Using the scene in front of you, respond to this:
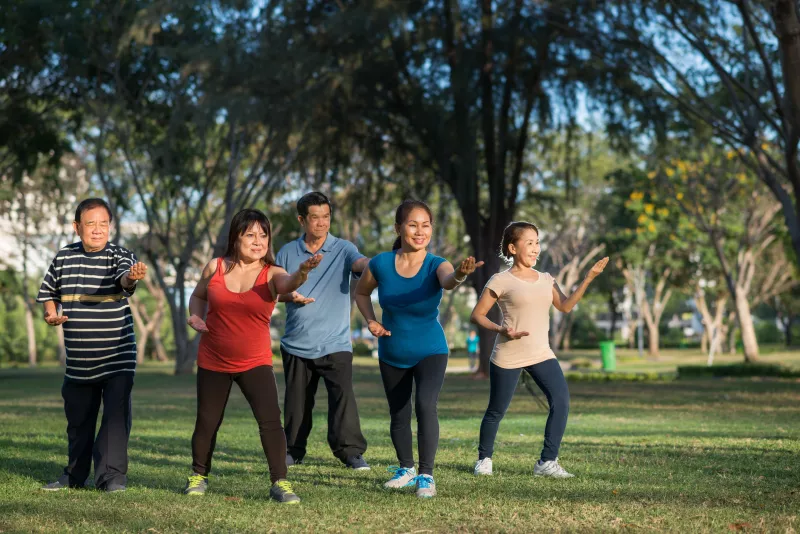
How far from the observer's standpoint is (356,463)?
8.05m

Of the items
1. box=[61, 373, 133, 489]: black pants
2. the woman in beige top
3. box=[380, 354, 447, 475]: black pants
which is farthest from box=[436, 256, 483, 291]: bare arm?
box=[61, 373, 133, 489]: black pants

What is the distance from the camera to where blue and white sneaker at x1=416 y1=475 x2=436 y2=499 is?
6551 millimetres

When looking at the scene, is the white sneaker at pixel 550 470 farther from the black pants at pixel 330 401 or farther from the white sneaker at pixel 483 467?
the black pants at pixel 330 401

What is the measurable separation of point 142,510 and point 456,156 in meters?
19.9

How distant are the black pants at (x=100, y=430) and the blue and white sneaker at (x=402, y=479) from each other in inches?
70.1

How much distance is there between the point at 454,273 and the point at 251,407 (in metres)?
1.54

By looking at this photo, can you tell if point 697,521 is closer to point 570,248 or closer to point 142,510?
point 142,510

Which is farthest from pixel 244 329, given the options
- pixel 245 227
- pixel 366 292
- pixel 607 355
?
pixel 607 355

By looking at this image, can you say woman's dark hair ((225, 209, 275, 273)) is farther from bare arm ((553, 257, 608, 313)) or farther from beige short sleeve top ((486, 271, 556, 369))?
bare arm ((553, 257, 608, 313))

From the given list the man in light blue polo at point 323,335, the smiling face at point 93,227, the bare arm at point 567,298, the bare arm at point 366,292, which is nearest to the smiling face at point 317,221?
the man in light blue polo at point 323,335

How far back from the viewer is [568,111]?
24.2m

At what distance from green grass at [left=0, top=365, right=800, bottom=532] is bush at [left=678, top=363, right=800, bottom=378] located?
1390cm

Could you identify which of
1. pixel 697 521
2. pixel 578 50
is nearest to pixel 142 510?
pixel 697 521

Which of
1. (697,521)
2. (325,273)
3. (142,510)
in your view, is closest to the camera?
(697,521)
